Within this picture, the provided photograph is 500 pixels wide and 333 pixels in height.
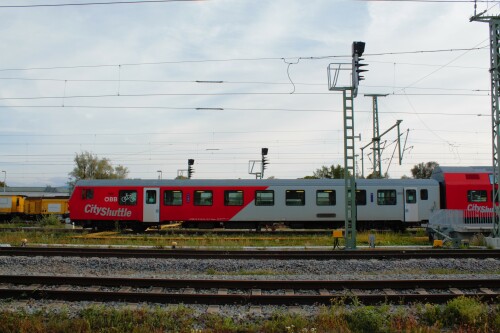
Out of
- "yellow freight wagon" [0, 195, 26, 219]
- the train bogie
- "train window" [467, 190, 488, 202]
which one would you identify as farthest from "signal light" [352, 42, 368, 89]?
"yellow freight wagon" [0, 195, 26, 219]

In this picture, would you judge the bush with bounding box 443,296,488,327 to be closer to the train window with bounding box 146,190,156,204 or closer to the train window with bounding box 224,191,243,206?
the train window with bounding box 224,191,243,206

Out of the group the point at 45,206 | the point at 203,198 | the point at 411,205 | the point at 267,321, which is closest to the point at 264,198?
the point at 203,198

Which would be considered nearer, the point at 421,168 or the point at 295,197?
the point at 295,197

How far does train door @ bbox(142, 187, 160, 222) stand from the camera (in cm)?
2639

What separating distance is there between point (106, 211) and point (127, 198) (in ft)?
4.74

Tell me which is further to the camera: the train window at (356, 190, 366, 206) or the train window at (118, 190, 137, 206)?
the train window at (118, 190, 137, 206)

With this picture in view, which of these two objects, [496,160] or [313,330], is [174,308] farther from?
[496,160]

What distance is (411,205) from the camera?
2584 centimetres

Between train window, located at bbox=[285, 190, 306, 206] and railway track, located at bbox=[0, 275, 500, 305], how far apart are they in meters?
15.5

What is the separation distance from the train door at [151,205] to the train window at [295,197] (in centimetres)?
735

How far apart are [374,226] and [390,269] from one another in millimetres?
13683

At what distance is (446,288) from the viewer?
1046 centimetres

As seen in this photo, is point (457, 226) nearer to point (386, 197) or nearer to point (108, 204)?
point (386, 197)

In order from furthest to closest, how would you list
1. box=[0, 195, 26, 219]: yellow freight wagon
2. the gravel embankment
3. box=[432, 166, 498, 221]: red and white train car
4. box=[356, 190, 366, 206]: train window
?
box=[0, 195, 26, 219]: yellow freight wagon
box=[356, 190, 366, 206]: train window
box=[432, 166, 498, 221]: red and white train car
the gravel embankment
